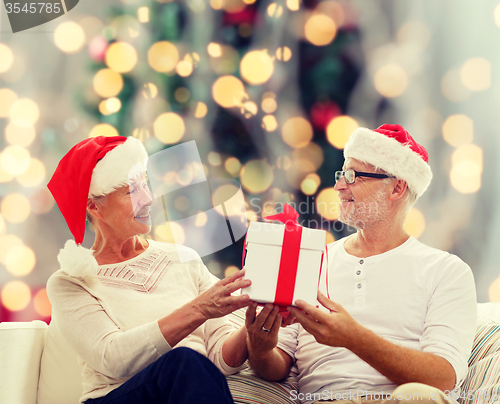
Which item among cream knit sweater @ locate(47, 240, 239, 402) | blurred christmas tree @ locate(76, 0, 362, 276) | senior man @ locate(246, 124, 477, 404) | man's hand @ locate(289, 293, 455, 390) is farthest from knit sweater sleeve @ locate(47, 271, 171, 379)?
blurred christmas tree @ locate(76, 0, 362, 276)

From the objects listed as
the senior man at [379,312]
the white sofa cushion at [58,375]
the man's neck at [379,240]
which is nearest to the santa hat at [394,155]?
the senior man at [379,312]

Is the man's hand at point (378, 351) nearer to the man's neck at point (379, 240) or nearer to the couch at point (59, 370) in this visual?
the couch at point (59, 370)

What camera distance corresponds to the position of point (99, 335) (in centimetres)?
117

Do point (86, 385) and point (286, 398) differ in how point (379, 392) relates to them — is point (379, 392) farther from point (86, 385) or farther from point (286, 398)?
point (86, 385)

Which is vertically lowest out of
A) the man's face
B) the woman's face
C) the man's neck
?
the man's neck

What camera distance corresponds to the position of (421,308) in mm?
1273

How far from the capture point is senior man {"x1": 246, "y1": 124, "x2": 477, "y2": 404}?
3.60 ft

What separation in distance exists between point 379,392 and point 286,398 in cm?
28

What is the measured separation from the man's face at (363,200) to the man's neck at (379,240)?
0.04 meters

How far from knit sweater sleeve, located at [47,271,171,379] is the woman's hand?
0.15 m

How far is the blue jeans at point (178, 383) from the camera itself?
95 cm

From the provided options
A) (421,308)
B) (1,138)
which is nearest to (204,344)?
(421,308)

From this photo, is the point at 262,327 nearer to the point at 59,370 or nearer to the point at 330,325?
the point at 330,325

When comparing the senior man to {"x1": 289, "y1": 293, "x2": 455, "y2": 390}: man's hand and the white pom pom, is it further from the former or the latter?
the white pom pom
